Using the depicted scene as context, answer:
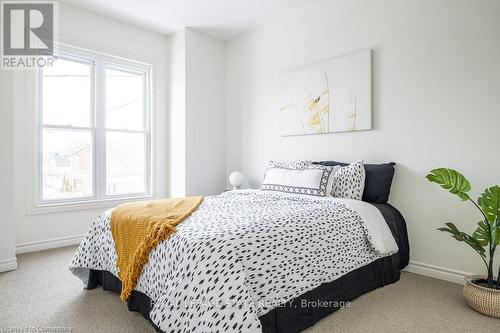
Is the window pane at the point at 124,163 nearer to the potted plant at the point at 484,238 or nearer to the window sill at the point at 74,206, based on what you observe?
the window sill at the point at 74,206

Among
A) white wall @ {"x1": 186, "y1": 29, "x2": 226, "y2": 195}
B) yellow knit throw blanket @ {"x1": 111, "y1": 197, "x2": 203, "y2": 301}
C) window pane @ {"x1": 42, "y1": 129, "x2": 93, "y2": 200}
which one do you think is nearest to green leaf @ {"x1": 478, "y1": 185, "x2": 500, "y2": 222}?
yellow knit throw blanket @ {"x1": 111, "y1": 197, "x2": 203, "y2": 301}

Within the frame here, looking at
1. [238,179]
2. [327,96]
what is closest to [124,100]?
[238,179]

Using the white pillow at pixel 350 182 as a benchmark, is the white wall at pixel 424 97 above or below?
above

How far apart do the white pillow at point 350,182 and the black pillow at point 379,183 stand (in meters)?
0.07

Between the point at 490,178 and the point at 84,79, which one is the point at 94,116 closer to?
the point at 84,79

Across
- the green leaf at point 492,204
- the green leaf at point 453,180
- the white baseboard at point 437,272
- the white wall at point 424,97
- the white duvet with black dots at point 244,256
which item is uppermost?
the white wall at point 424,97

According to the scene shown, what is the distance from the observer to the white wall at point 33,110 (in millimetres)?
3340

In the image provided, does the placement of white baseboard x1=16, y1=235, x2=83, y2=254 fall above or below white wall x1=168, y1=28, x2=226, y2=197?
below

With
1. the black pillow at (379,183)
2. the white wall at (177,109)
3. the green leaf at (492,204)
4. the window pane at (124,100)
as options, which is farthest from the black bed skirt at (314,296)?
the window pane at (124,100)

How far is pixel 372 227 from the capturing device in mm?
2373

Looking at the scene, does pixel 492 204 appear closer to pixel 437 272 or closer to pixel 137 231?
pixel 437 272

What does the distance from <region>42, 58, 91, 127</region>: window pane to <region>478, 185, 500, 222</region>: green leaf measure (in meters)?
4.07

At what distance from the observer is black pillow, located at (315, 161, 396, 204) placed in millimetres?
2777

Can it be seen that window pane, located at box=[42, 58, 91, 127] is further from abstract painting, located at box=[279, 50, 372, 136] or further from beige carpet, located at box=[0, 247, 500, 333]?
abstract painting, located at box=[279, 50, 372, 136]
